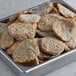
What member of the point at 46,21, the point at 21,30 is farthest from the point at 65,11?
the point at 21,30

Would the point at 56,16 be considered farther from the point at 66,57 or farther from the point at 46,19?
the point at 66,57

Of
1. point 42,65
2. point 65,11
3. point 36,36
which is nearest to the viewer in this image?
point 42,65

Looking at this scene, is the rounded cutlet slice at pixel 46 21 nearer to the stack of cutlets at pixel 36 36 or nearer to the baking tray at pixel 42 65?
the stack of cutlets at pixel 36 36

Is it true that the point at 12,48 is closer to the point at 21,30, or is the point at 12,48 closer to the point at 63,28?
the point at 21,30

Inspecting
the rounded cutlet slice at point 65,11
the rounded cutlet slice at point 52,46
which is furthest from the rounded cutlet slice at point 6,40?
the rounded cutlet slice at point 65,11

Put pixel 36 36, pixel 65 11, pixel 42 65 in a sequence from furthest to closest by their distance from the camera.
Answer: pixel 65 11 → pixel 36 36 → pixel 42 65

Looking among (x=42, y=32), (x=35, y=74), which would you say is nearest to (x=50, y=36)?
(x=42, y=32)
